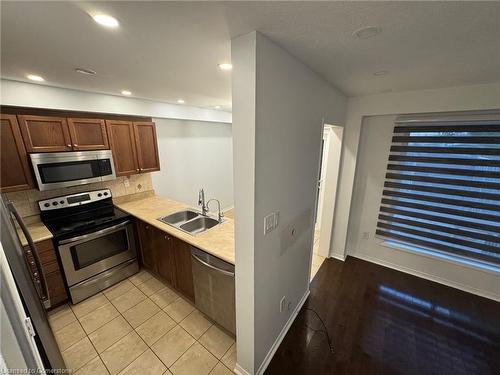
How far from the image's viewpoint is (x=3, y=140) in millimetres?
Result: 1895

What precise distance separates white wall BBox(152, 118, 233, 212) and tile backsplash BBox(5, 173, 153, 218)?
39cm

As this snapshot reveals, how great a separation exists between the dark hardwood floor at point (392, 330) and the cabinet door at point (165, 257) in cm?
142

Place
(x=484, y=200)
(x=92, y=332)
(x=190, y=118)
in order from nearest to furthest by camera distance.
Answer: (x=92, y=332) < (x=484, y=200) < (x=190, y=118)

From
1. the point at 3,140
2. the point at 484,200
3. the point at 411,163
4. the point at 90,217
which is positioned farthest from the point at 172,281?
the point at 484,200

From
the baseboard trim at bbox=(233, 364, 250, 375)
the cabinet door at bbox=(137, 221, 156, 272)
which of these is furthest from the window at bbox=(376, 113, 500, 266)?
the cabinet door at bbox=(137, 221, 156, 272)

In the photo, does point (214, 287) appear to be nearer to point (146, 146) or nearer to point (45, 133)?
point (146, 146)

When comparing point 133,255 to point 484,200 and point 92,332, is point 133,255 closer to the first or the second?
point 92,332

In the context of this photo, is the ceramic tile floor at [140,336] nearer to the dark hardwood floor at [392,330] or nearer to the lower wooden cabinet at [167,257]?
the lower wooden cabinet at [167,257]

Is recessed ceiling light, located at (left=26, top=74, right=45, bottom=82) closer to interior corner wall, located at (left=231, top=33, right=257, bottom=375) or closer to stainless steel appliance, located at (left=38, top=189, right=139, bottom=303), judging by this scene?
stainless steel appliance, located at (left=38, top=189, right=139, bottom=303)

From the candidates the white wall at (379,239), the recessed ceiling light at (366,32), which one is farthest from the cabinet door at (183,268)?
the white wall at (379,239)

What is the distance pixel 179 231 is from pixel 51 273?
144 cm

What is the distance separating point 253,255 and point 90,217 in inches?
95.1

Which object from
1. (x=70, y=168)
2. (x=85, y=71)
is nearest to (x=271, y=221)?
(x=85, y=71)

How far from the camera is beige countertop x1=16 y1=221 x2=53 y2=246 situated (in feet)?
6.59
